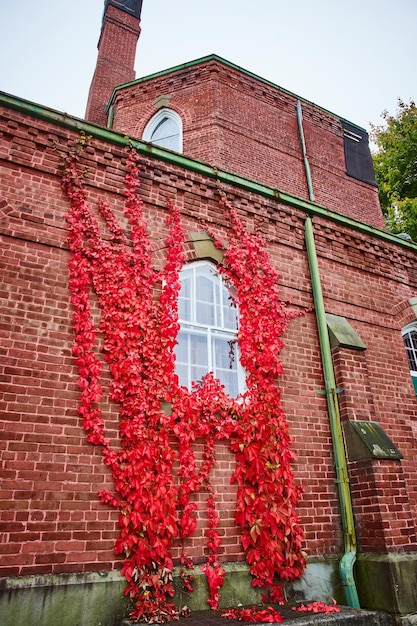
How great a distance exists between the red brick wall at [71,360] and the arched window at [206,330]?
0.44m

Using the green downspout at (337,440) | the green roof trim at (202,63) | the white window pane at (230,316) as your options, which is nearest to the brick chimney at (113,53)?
the green roof trim at (202,63)

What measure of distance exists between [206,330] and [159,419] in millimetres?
1553

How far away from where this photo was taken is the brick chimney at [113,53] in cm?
1352

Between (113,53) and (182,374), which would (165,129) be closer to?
(113,53)

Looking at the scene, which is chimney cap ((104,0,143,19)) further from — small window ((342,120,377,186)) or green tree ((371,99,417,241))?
green tree ((371,99,417,241))

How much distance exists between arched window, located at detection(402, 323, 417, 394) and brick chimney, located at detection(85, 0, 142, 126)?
10.7 meters

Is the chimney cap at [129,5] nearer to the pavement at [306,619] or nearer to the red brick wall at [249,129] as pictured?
the red brick wall at [249,129]

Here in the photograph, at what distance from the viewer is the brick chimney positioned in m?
13.5

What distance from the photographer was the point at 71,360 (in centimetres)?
476

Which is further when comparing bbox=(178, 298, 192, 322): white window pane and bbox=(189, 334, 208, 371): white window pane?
bbox=(178, 298, 192, 322): white window pane

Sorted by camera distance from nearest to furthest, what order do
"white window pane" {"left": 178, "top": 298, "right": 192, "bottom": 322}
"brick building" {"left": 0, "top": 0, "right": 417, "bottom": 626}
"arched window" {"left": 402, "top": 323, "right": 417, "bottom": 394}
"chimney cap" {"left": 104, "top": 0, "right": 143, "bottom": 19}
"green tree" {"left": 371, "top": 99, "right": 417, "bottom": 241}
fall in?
"brick building" {"left": 0, "top": 0, "right": 417, "bottom": 626}
"white window pane" {"left": 178, "top": 298, "right": 192, "bottom": 322}
"arched window" {"left": 402, "top": 323, "right": 417, "bottom": 394}
"chimney cap" {"left": 104, "top": 0, "right": 143, "bottom": 19}
"green tree" {"left": 371, "top": 99, "right": 417, "bottom": 241}

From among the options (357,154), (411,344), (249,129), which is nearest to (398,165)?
(357,154)

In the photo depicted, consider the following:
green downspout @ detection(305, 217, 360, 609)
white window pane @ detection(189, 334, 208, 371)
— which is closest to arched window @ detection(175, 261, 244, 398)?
white window pane @ detection(189, 334, 208, 371)

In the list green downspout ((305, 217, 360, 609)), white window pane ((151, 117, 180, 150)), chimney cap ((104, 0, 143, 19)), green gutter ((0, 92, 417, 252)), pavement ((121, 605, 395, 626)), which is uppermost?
chimney cap ((104, 0, 143, 19))
